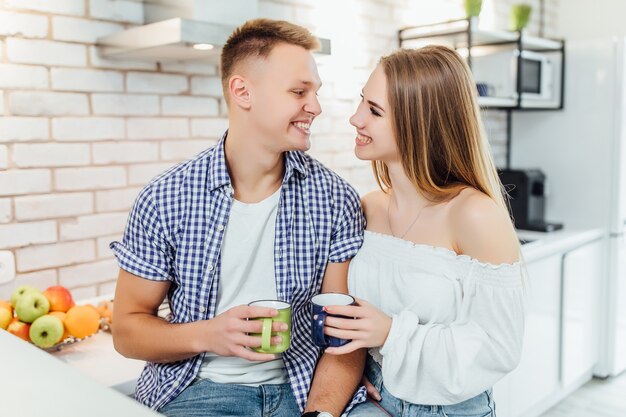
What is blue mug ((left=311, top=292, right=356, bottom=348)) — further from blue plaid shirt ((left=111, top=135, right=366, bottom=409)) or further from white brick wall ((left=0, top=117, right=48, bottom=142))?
white brick wall ((left=0, top=117, right=48, bottom=142))

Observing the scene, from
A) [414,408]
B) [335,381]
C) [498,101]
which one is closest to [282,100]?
[335,381]

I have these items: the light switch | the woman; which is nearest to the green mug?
the woman

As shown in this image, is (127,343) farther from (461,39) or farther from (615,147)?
(615,147)

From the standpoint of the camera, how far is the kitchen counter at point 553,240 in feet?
9.98

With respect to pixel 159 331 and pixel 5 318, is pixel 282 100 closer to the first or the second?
pixel 159 331

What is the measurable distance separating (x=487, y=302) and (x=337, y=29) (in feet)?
5.89

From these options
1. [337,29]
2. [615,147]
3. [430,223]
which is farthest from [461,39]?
[430,223]

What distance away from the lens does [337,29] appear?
2.95 metres

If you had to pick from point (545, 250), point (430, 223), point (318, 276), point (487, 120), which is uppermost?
point (487, 120)

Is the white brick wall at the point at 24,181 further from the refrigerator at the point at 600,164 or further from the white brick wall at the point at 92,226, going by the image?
the refrigerator at the point at 600,164

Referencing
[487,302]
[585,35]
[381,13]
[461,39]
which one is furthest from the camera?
[585,35]

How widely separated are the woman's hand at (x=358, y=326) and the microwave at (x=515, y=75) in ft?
7.23

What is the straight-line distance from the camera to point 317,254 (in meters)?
1.66

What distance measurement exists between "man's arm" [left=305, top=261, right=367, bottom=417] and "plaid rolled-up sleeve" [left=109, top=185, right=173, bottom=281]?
1.41 feet
